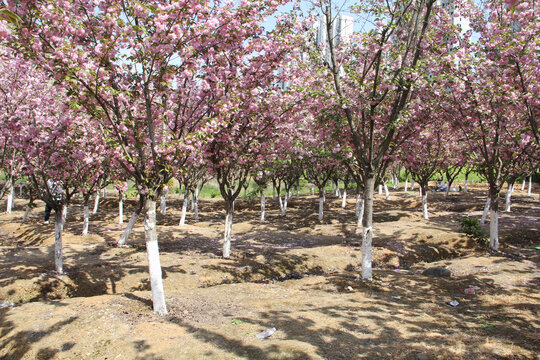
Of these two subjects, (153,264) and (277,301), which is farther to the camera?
(277,301)

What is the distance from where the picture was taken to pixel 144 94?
8.04 meters

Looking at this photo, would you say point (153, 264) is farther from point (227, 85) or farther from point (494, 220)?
point (494, 220)

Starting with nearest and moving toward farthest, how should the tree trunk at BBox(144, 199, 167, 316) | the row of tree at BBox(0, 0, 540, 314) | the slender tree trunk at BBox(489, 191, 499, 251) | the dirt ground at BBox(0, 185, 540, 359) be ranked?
the dirt ground at BBox(0, 185, 540, 359), the row of tree at BBox(0, 0, 540, 314), the tree trunk at BBox(144, 199, 167, 316), the slender tree trunk at BBox(489, 191, 499, 251)

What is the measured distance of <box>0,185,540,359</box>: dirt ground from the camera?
6.18m

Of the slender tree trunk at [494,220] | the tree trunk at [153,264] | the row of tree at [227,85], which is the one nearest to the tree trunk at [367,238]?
the row of tree at [227,85]

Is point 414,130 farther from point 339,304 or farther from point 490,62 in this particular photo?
point 339,304

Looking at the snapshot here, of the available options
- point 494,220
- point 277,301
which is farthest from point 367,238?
point 494,220

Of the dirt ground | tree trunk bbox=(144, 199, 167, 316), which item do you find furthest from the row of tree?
the dirt ground

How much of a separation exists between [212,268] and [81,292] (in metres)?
4.09

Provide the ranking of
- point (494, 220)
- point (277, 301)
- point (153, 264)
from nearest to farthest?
point (153, 264) → point (277, 301) → point (494, 220)

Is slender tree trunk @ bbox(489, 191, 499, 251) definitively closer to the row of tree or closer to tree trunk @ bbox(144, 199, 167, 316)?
the row of tree

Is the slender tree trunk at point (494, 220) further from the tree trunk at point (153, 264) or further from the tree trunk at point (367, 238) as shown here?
the tree trunk at point (153, 264)

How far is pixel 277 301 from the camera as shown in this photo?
9000 millimetres

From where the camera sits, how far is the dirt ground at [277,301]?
6176mm
